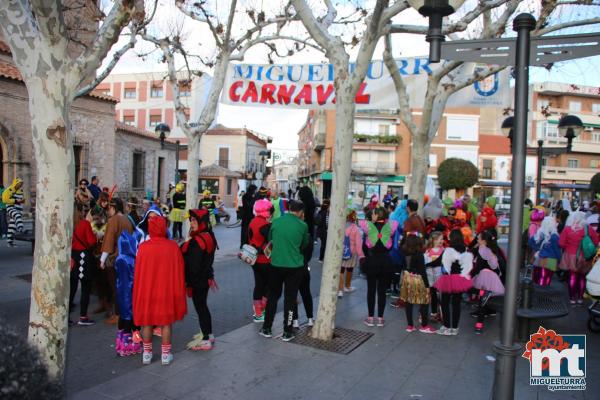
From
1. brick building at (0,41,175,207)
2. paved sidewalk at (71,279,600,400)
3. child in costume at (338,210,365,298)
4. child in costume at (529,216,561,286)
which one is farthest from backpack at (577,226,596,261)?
brick building at (0,41,175,207)

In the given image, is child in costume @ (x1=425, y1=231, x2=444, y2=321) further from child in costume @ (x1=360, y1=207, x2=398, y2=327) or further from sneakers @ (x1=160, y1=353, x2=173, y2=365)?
sneakers @ (x1=160, y1=353, x2=173, y2=365)

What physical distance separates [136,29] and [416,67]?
5.65 m

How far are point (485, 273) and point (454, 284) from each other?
757 mm

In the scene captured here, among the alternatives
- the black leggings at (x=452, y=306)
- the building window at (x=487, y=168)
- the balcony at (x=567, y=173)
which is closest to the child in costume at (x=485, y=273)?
the black leggings at (x=452, y=306)

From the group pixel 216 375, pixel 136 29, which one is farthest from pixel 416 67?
pixel 216 375

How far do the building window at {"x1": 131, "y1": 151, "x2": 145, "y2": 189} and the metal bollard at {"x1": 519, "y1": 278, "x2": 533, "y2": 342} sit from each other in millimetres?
24158

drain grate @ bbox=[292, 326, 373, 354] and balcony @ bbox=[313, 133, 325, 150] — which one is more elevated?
balcony @ bbox=[313, 133, 325, 150]

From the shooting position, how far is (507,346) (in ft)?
9.98

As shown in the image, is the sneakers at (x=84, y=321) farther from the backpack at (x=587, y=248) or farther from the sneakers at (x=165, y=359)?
the backpack at (x=587, y=248)

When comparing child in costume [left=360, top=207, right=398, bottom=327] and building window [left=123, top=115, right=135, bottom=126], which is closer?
child in costume [left=360, top=207, right=398, bottom=327]

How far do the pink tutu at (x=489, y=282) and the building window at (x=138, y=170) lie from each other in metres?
23.3

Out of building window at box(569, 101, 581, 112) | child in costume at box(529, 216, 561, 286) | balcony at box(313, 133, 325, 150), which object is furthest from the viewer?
building window at box(569, 101, 581, 112)

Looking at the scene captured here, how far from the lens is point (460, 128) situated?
45.2 meters

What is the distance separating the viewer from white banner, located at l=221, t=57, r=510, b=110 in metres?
7.80
